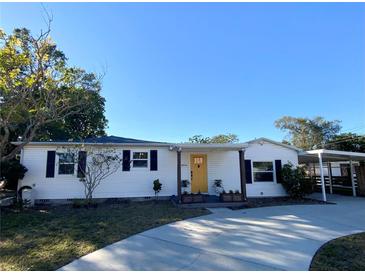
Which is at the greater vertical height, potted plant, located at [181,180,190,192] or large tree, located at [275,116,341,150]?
large tree, located at [275,116,341,150]

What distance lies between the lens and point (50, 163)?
11.6m

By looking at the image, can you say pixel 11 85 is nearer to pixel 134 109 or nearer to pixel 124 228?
pixel 124 228

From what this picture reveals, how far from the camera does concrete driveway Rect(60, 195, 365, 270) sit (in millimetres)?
4211

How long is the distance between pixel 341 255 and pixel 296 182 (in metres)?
9.04

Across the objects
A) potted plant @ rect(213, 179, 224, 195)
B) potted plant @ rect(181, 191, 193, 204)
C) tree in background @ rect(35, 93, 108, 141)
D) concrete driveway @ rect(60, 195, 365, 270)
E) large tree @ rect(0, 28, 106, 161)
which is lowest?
concrete driveway @ rect(60, 195, 365, 270)

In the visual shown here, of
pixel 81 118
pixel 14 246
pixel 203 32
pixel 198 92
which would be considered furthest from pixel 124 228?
pixel 81 118

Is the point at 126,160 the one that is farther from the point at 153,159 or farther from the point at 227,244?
the point at 227,244

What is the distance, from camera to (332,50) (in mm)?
11859

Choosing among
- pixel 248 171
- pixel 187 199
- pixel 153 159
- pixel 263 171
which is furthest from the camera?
pixel 263 171

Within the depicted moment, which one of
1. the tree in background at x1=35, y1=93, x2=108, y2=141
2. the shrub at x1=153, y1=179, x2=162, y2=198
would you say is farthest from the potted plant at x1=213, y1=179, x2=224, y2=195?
the tree in background at x1=35, y1=93, x2=108, y2=141

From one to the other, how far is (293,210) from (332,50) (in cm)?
787

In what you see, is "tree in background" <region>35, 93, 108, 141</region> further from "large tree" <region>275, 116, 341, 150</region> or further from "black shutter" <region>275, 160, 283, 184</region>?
"large tree" <region>275, 116, 341, 150</region>

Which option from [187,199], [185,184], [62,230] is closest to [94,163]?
[187,199]

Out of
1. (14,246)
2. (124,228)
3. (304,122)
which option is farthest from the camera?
(304,122)
